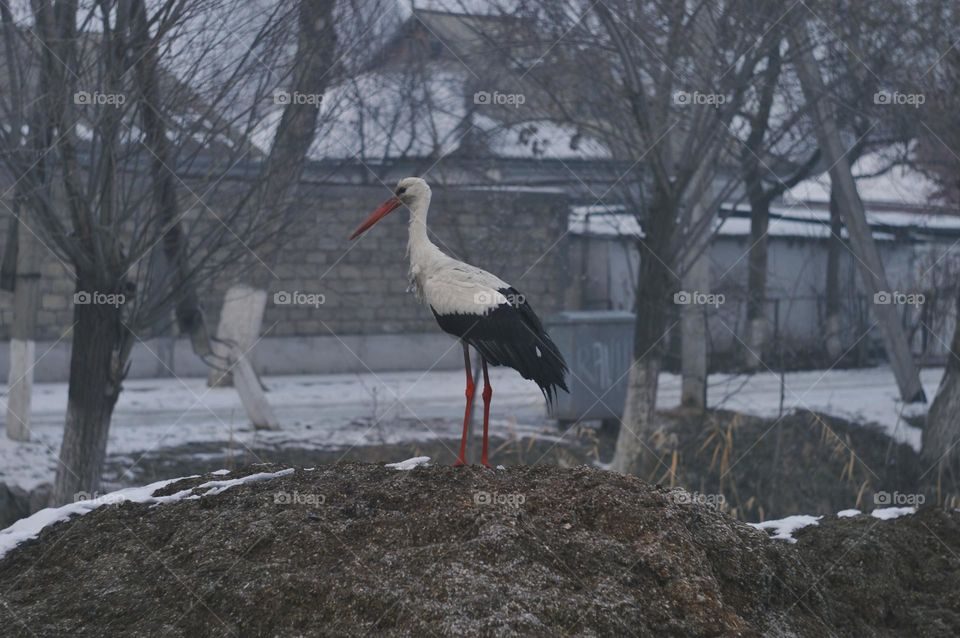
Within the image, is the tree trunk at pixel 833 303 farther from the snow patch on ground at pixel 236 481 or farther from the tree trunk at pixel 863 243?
the snow patch on ground at pixel 236 481

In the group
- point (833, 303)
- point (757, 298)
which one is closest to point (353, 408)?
point (757, 298)

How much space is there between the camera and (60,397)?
58.5 feet

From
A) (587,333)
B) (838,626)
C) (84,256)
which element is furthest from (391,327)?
(838,626)

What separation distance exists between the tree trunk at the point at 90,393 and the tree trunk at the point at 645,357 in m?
5.07

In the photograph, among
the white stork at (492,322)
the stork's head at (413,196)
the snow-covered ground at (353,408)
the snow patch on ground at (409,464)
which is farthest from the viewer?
the snow-covered ground at (353,408)

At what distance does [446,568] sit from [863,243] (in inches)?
489

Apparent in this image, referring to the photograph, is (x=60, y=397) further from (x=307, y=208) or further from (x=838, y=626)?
(x=838, y=626)

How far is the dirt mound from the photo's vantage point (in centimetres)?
418

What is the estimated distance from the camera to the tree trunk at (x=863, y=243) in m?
13.7

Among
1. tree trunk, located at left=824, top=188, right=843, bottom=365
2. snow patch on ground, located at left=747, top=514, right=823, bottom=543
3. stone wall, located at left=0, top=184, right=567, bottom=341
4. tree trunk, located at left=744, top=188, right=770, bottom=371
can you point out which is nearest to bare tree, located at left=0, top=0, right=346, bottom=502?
snow patch on ground, located at left=747, top=514, right=823, bottom=543

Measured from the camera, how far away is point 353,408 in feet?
56.6

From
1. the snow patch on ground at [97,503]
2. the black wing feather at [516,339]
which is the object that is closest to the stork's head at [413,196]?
the black wing feather at [516,339]

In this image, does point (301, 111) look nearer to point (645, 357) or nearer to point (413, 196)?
point (413, 196)

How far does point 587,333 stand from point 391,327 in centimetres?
628
